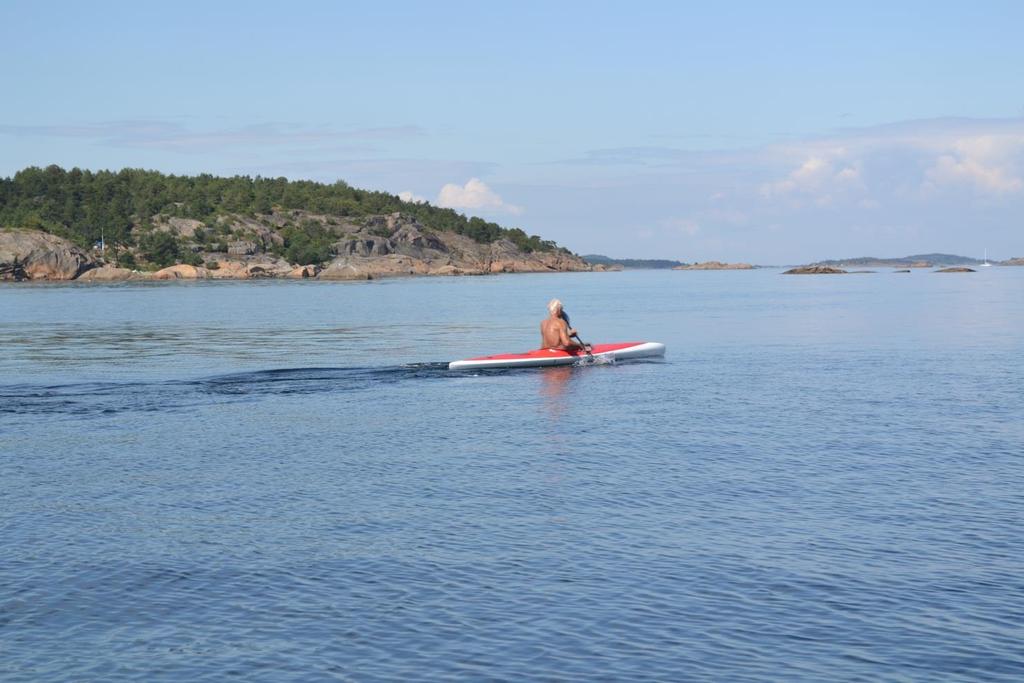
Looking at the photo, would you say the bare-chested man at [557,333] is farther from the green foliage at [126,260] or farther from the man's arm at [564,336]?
the green foliage at [126,260]

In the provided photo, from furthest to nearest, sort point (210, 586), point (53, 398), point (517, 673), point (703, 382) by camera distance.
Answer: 1. point (703, 382)
2. point (53, 398)
3. point (210, 586)
4. point (517, 673)

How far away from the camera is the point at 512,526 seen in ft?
51.4

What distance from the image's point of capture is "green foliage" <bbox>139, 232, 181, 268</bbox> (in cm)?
18838

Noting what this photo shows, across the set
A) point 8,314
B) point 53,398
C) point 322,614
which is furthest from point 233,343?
point 322,614

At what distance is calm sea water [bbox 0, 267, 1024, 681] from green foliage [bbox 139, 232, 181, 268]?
159472 millimetres

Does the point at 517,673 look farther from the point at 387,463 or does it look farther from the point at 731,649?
the point at 387,463

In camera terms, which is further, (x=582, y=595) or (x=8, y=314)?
(x=8, y=314)

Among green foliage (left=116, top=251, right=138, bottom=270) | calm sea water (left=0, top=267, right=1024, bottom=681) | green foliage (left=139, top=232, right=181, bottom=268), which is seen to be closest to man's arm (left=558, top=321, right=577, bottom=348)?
calm sea water (left=0, top=267, right=1024, bottom=681)

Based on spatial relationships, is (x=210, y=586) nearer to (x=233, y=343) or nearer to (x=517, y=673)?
(x=517, y=673)

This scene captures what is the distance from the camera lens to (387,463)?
818 inches

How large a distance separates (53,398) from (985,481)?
910 inches

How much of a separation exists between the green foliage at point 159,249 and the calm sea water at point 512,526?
159 meters

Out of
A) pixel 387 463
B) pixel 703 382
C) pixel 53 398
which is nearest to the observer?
pixel 387 463

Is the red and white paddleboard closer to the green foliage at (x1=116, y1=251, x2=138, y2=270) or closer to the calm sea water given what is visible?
the calm sea water
